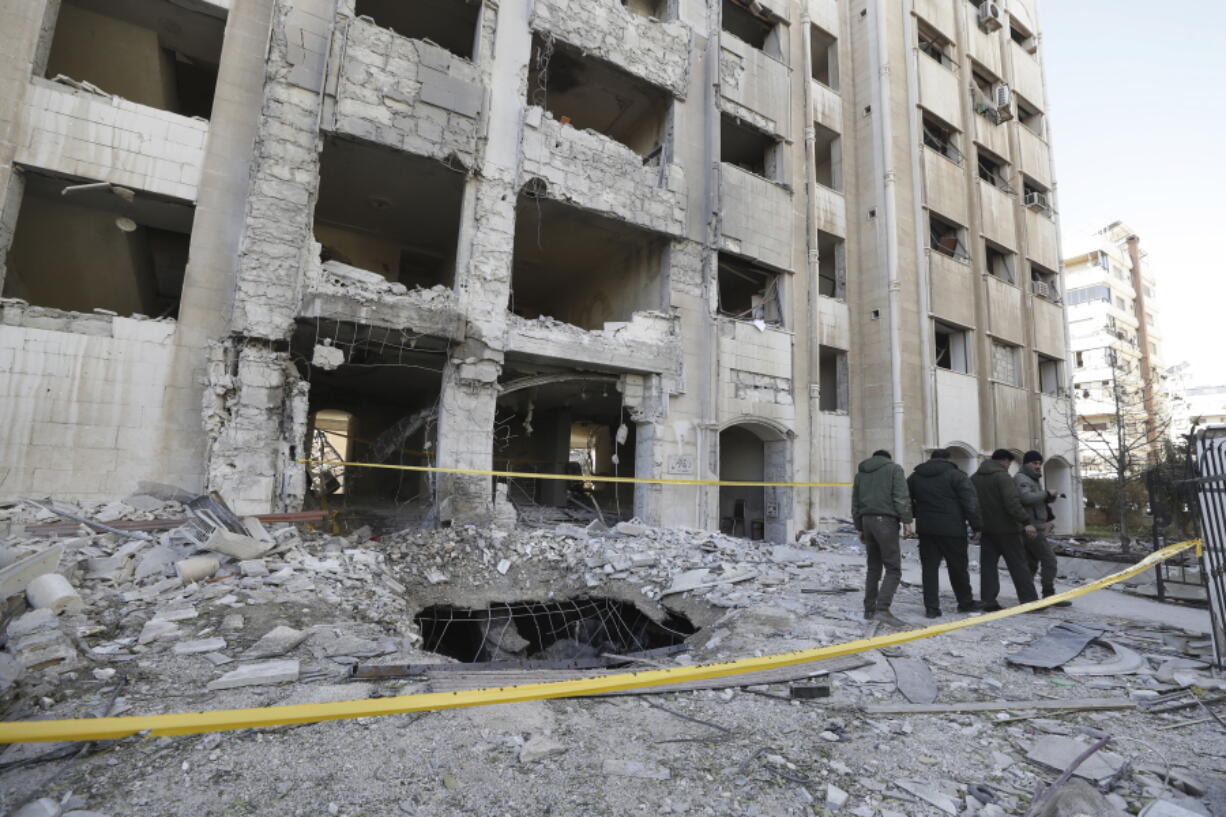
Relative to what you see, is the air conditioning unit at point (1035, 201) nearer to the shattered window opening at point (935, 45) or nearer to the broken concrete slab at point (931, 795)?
the shattered window opening at point (935, 45)

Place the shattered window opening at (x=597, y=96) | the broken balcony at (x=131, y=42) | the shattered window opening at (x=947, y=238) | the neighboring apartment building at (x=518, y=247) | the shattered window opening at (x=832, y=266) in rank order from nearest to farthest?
the neighboring apartment building at (x=518, y=247)
the broken balcony at (x=131, y=42)
the shattered window opening at (x=597, y=96)
the shattered window opening at (x=832, y=266)
the shattered window opening at (x=947, y=238)

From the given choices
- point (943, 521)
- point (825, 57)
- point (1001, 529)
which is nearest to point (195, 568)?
point (943, 521)

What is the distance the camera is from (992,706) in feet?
10.5

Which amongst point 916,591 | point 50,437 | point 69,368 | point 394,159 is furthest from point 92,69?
point 916,591

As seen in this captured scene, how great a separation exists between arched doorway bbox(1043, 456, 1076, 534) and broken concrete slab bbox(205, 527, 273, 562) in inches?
864

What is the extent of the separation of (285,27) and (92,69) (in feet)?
11.0

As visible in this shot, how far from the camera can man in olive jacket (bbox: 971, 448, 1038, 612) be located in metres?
5.37

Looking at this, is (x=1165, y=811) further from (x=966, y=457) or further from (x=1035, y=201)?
(x=1035, y=201)

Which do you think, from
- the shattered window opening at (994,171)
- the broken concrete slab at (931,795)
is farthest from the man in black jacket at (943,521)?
the shattered window opening at (994,171)

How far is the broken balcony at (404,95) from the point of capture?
28.0 ft

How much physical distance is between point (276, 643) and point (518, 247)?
412 inches

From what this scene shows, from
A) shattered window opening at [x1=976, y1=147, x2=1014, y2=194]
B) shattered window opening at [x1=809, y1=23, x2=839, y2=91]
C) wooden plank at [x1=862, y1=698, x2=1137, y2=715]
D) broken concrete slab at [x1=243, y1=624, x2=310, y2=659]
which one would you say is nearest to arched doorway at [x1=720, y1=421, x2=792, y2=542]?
wooden plank at [x1=862, y1=698, x2=1137, y2=715]

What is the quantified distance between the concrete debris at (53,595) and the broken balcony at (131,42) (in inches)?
310

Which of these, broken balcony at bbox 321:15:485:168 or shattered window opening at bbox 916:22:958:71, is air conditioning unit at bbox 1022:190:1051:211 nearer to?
shattered window opening at bbox 916:22:958:71
